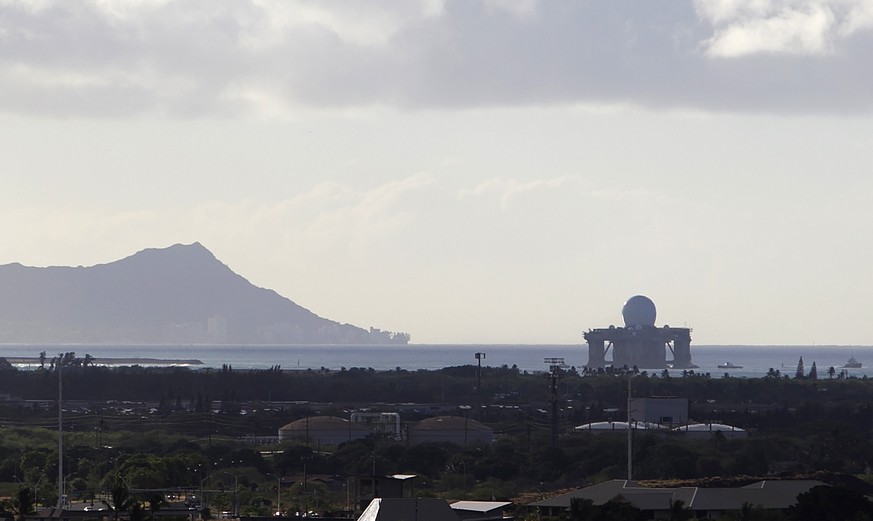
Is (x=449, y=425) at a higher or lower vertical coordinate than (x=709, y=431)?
higher

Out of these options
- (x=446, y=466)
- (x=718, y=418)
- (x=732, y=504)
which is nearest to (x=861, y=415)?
(x=718, y=418)

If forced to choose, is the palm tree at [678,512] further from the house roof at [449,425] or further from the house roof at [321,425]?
the house roof at [321,425]

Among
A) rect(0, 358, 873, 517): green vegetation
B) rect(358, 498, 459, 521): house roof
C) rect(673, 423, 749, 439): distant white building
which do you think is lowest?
rect(0, 358, 873, 517): green vegetation

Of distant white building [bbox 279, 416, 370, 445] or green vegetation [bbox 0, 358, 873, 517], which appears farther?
distant white building [bbox 279, 416, 370, 445]

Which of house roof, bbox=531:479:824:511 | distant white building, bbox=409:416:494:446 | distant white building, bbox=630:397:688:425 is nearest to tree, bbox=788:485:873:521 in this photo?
house roof, bbox=531:479:824:511

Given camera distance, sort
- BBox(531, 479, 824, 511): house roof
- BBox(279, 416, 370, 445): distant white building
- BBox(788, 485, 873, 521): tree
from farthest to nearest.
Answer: BBox(279, 416, 370, 445): distant white building
BBox(531, 479, 824, 511): house roof
BBox(788, 485, 873, 521): tree

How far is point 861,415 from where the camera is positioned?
16988cm

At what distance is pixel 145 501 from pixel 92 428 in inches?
2855

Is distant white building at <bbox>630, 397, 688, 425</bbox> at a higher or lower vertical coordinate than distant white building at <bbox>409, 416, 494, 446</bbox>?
higher

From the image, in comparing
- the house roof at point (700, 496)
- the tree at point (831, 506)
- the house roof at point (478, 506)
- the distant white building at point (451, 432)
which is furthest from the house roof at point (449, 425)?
the tree at point (831, 506)

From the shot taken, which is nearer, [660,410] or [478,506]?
[478,506]

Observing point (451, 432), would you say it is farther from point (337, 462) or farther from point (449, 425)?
point (337, 462)

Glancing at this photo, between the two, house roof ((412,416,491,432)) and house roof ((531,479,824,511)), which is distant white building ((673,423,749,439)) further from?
house roof ((531,479,824,511))

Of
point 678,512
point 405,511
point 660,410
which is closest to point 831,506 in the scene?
point 678,512
